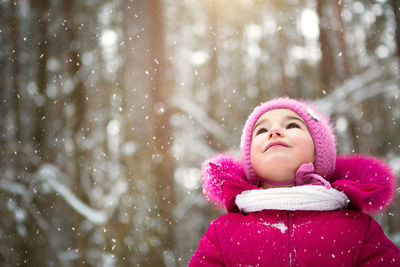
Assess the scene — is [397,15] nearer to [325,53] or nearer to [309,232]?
[325,53]

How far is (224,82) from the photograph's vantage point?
141 centimetres

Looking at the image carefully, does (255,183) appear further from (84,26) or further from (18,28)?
(18,28)

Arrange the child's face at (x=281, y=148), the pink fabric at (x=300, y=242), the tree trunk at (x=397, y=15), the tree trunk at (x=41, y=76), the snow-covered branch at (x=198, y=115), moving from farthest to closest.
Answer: the tree trunk at (x=41, y=76)
the snow-covered branch at (x=198, y=115)
the tree trunk at (x=397, y=15)
the child's face at (x=281, y=148)
the pink fabric at (x=300, y=242)

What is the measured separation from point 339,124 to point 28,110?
119cm

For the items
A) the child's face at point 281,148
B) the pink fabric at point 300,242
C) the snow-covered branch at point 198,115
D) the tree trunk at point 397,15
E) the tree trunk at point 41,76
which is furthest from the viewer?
the tree trunk at point 41,76

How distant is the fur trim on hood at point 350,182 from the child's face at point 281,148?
0.06 m

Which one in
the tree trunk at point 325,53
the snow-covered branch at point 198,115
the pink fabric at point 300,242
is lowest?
the pink fabric at point 300,242

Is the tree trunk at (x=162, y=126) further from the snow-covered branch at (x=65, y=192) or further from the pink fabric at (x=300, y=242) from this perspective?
the pink fabric at (x=300, y=242)

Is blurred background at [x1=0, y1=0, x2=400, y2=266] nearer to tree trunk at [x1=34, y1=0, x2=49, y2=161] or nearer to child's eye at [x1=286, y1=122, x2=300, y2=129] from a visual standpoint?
tree trunk at [x1=34, y1=0, x2=49, y2=161]

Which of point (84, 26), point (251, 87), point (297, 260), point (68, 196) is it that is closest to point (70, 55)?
point (84, 26)

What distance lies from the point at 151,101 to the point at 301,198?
0.76 m

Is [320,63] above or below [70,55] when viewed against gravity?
below

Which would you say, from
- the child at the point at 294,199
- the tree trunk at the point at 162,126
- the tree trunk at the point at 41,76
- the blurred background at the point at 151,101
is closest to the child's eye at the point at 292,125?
the child at the point at 294,199

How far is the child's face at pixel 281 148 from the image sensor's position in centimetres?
89
